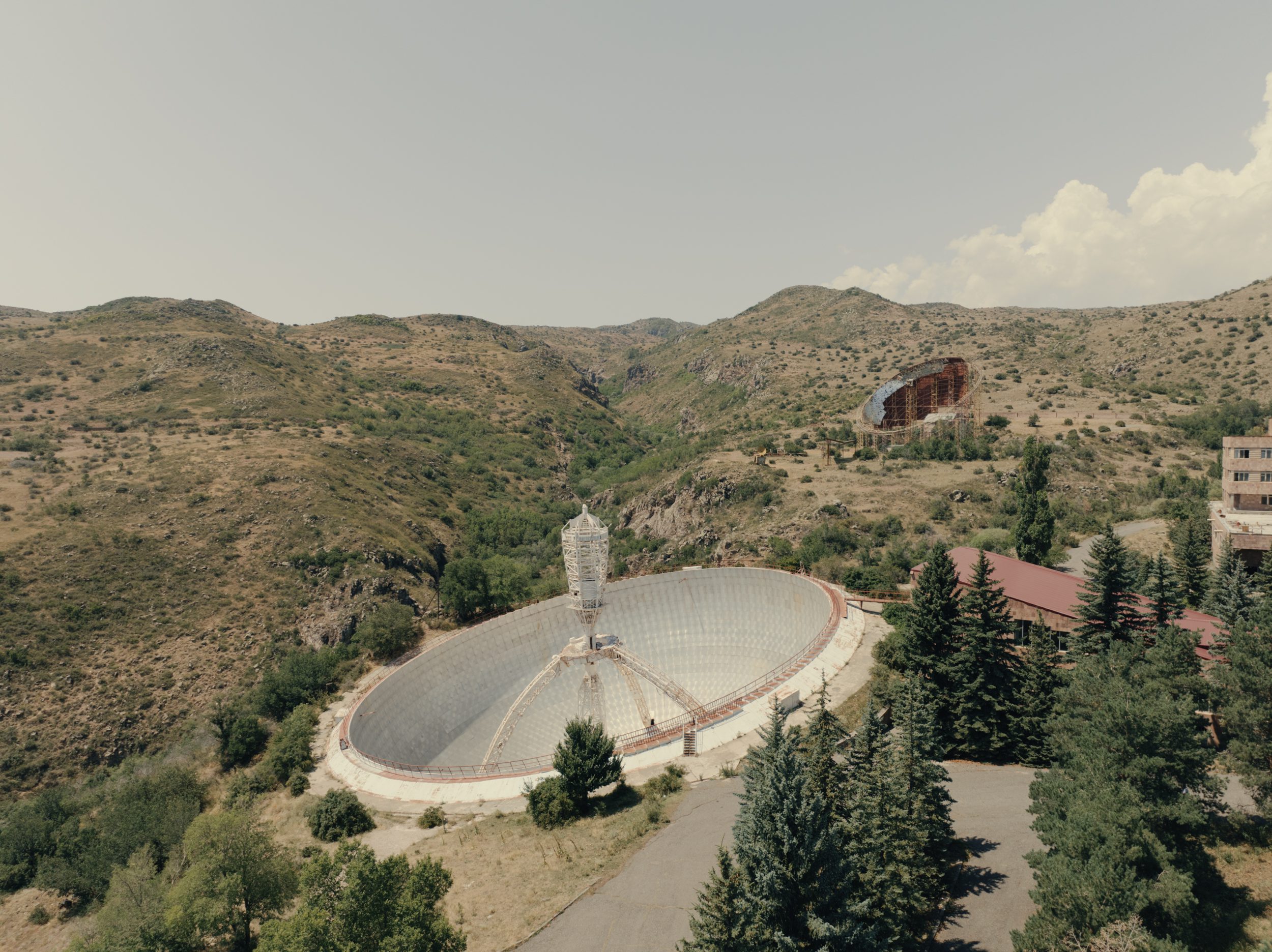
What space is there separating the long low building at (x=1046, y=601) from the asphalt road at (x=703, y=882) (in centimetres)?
924

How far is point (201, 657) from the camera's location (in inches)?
1896

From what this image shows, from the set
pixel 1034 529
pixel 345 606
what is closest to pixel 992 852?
pixel 1034 529

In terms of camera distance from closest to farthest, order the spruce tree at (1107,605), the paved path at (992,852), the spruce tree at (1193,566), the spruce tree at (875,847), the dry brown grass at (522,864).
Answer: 1. the spruce tree at (875,847)
2. the paved path at (992,852)
3. the dry brown grass at (522,864)
4. the spruce tree at (1107,605)
5. the spruce tree at (1193,566)

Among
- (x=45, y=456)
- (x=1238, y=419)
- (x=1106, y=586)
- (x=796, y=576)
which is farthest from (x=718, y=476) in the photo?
(x=45, y=456)

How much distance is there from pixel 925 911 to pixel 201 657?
52.4 metres

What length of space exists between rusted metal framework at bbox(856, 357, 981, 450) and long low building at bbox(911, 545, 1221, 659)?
166 feet

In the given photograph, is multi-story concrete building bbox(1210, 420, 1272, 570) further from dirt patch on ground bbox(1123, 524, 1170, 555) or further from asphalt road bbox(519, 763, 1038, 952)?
asphalt road bbox(519, 763, 1038, 952)

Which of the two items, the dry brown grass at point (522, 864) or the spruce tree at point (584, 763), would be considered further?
the spruce tree at point (584, 763)

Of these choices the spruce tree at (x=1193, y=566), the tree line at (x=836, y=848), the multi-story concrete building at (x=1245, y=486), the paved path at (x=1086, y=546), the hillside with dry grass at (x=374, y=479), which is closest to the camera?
the tree line at (x=836, y=848)

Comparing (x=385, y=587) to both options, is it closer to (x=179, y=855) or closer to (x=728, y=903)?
(x=179, y=855)

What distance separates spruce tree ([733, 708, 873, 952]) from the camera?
14.5m

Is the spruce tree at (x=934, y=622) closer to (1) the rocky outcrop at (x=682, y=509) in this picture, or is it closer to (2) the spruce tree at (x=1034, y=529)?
(2) the spruce tree at (x=1034, y=529)

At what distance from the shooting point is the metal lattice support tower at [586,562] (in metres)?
32.3

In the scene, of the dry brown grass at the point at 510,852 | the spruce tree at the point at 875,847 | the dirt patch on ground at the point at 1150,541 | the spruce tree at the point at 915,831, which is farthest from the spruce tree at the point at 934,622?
the dirt patch on ground at the point at 1150,541
